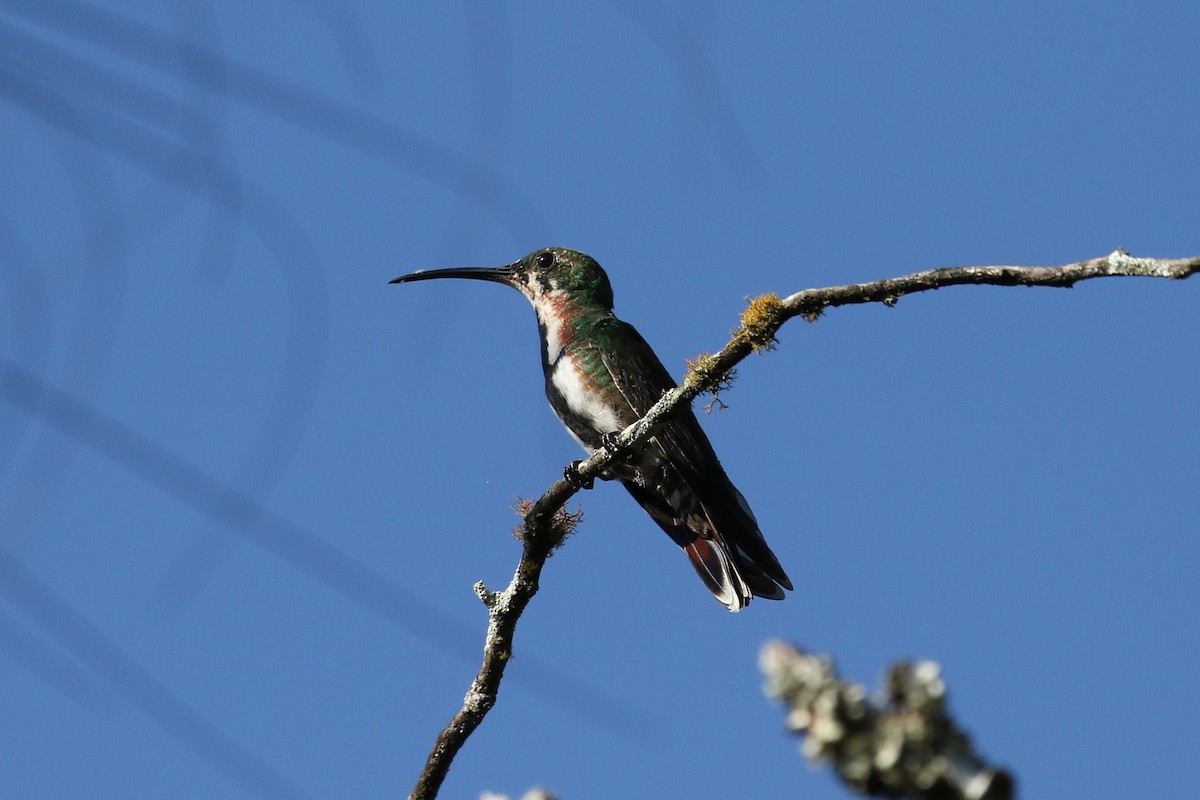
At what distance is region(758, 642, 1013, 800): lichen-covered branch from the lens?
3.59ft

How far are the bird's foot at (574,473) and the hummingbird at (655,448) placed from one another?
1.83 ft

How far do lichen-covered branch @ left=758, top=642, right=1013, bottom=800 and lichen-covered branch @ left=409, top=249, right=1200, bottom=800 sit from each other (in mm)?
1531

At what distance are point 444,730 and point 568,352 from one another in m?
2.69

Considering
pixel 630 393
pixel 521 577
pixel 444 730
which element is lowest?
pixel 444 730

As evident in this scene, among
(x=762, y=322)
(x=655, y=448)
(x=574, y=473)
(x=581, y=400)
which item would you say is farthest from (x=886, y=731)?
(x=581, y=400)

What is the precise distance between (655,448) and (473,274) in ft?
6.83

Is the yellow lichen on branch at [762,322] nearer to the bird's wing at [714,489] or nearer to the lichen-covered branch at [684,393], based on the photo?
the lichen-covered branch at [684,393]

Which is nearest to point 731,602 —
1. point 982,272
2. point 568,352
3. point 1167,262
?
point 568,352

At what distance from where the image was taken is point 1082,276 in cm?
255

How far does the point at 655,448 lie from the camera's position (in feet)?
16.5

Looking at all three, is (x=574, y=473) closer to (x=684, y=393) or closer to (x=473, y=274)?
(x=684, y=393)

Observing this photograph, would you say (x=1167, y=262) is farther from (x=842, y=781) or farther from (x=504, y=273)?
(x=504, y=273)

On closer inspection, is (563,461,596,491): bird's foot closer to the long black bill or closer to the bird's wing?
the bird's wing

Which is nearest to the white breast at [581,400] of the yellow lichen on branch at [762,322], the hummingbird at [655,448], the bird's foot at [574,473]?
the hummingbird at [655,448]
